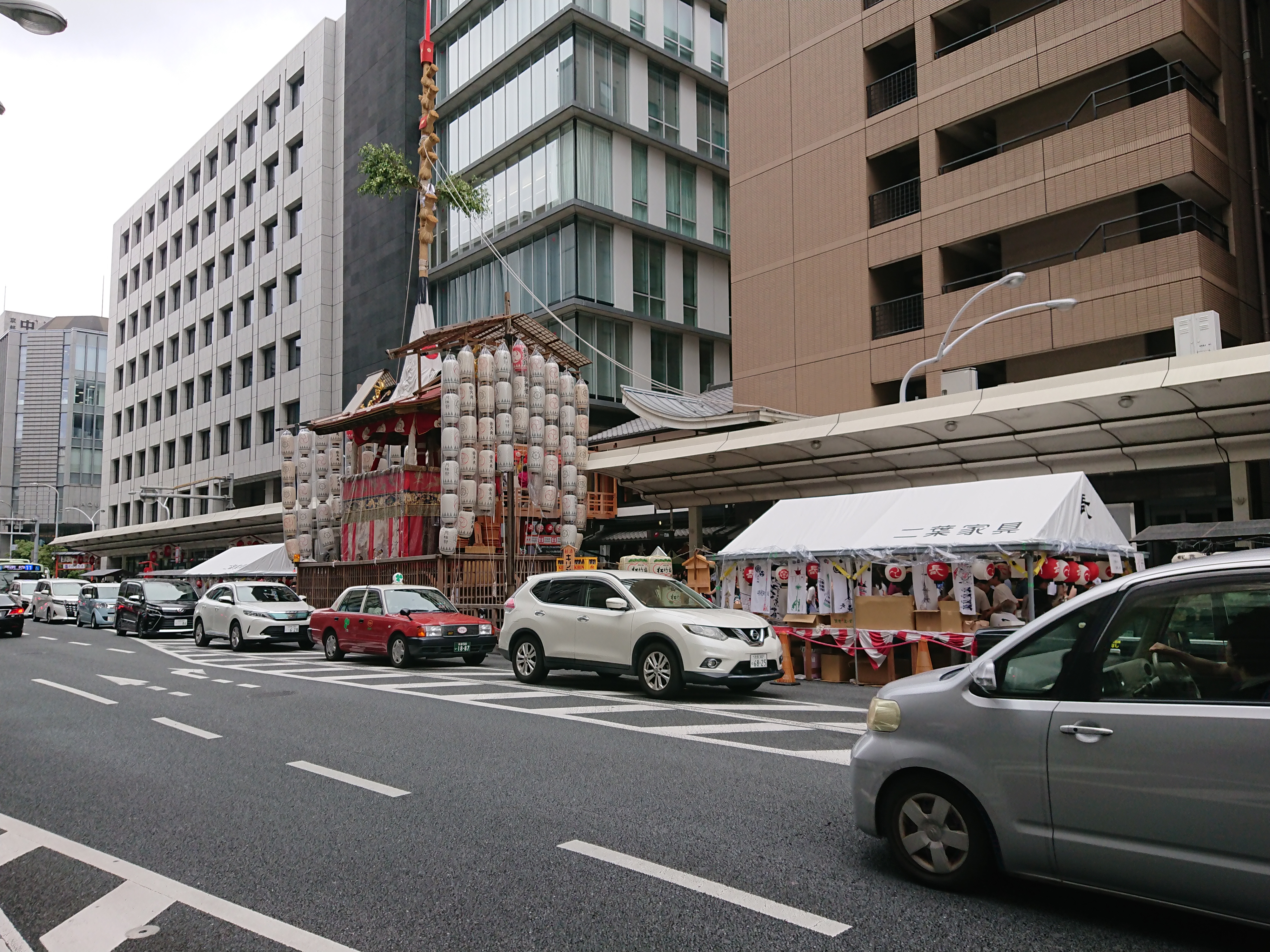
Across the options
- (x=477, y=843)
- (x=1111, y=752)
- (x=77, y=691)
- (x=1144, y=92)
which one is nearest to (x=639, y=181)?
(x=1144, y=92)

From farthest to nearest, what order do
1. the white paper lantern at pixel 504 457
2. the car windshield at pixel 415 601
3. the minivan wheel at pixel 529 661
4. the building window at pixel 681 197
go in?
the building window at pixel 681 197, the white paper lantern at pixel 504 457, the car windshield at pixel 415 601, the minivan wheel at pixel 529 661

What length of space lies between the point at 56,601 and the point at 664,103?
3327 cm

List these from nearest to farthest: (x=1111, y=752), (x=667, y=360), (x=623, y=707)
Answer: (x=1111, y=752) → (x=623, y=707) → (x=667, y=360)

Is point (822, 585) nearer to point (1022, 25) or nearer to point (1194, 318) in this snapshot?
point (1194, 318)

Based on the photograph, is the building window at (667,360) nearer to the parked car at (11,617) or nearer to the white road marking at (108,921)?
the parked car at (11,617)

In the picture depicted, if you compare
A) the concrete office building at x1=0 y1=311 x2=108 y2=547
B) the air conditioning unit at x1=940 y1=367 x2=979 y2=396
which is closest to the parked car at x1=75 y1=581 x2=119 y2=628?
the air conditioning unit at x1=940 y1=367 x2=979 y2=396

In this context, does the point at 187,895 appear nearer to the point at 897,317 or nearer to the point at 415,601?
the point at 415,601

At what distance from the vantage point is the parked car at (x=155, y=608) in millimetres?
28469

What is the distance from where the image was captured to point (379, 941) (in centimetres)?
431

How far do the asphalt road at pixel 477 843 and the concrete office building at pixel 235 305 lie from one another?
36.6 m

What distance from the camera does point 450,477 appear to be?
23625 mm

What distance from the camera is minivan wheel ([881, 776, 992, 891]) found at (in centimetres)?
473

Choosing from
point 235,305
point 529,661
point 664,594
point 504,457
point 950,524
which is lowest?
point 529,661

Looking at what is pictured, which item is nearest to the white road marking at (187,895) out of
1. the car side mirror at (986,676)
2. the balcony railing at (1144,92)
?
the car side mirror at (986,676)
